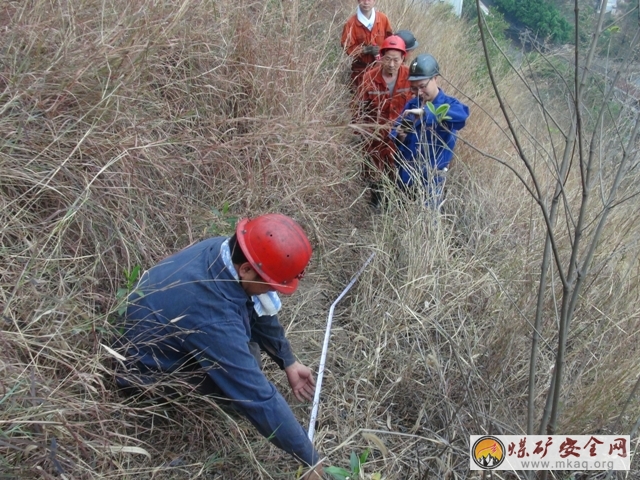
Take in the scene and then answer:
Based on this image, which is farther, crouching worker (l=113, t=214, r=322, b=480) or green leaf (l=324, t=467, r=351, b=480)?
crouching worker (l=113, t=214, r=322, b=480)

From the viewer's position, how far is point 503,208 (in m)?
4.30

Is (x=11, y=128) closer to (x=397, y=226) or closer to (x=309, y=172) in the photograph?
(x=309, y=172)

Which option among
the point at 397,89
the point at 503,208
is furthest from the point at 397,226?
the point at 397,89

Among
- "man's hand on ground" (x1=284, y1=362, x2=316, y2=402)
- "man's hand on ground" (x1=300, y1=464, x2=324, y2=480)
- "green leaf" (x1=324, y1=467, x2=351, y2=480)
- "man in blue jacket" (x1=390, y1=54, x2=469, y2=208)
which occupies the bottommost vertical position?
"man's hand on ground" (x1=300, y1=464, x2=324, y2=480)

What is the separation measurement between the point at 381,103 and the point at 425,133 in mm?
739

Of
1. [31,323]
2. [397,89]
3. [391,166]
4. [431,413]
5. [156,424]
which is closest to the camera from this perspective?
[31,323]

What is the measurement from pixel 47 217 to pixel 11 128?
393 mm

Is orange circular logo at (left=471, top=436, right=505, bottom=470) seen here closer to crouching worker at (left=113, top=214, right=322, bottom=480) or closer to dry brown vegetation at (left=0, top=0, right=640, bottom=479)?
dry brown vegetation at (left=0, top=0, right=640, bottom=479)

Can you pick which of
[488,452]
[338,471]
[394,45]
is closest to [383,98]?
[394,45]

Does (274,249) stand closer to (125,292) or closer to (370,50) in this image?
(125,292)

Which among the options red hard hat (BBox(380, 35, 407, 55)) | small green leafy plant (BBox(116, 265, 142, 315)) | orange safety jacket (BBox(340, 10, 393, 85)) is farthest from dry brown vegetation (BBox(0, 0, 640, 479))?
orange safety jacket (BBox(340, 10, 393, 85))

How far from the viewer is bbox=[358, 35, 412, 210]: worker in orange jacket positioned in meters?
4.34

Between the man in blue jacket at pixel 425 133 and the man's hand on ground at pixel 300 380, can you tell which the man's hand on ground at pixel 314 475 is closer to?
the man's hand on ground at pixel 300 380

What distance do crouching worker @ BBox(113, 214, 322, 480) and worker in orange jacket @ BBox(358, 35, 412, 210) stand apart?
2.28 meters
